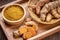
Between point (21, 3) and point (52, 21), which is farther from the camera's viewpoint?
point (21, 3)

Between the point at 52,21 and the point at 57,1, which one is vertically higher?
the point at 57,1

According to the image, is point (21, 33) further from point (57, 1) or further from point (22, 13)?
point (57, 1)

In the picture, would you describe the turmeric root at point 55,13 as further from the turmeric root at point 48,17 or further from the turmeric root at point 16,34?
the turmeric root at point 16,34

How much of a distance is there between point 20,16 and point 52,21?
19 cm

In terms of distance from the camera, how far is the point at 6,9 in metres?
0.88

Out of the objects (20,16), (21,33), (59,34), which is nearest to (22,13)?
(20,16)

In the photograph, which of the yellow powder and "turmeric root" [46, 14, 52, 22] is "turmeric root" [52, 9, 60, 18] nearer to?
"turmeric root" [46, 14, 52, 22]

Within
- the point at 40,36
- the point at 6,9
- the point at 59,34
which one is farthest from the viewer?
the point at 59,34

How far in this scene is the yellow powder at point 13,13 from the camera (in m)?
0.84

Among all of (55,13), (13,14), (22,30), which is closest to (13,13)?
(13,14)

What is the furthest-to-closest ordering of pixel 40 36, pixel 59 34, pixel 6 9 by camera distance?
pixel 59 34, pixel 6 9, pixel 40 36

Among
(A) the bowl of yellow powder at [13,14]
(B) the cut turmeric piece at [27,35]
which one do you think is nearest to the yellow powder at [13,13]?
(A) the bowl of yellow powder at [13,14]

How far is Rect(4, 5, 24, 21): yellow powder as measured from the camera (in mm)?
839

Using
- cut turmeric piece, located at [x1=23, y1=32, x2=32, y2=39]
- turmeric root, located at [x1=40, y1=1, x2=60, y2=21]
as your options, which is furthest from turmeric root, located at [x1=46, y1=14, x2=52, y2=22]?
cut turmeric piece, located at [x1=23, y1=32, x2=32, y2=39]
